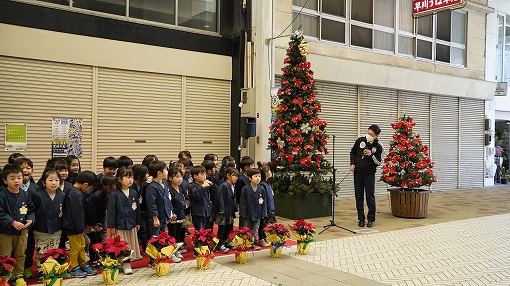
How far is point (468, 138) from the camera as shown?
61.4 ft

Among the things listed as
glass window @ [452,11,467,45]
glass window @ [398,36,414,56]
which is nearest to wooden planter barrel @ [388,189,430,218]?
glass window @ [398,36,414,56]

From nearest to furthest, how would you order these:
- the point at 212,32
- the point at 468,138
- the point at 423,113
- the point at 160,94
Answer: the point at 160,94 < the point at 212,32 < the point at 423,113 < the point at 468,138

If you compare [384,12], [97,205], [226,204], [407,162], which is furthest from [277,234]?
[384,12]

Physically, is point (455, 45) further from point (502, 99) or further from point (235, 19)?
point (235, 19)

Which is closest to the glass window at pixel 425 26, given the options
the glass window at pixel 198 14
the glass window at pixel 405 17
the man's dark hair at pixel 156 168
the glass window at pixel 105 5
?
the glass window at pixel 405 17

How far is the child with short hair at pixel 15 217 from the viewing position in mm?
5320

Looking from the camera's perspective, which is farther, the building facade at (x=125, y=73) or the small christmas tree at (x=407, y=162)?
the small christmas tree at (x=407, y=162)

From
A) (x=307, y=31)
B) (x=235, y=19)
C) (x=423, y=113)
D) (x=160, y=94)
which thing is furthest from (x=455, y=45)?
(x=160, y=94)

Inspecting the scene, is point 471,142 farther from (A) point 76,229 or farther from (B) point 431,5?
(A) point 76,229

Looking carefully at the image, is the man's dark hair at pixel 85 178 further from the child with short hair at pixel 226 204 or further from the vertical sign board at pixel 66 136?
the vertical sign board at pixel 66 136

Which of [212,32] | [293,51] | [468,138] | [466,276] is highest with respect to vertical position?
[212,32]

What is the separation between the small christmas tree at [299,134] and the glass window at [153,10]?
3.38 metres

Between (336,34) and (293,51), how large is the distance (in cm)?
438

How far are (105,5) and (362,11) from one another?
824 centimetres
